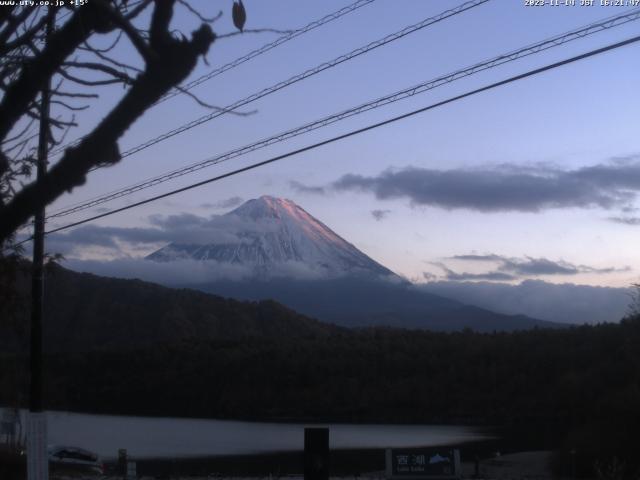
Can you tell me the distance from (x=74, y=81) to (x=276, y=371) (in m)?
69.6

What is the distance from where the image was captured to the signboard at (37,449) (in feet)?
45.5

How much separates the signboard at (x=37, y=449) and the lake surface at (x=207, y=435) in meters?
29.4

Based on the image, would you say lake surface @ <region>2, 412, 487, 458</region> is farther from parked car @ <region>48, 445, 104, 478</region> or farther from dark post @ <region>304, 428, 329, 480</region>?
→ dark post @ <region>304, 428, 329, 480</region>

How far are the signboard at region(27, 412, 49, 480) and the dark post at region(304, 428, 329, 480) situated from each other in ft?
13.2

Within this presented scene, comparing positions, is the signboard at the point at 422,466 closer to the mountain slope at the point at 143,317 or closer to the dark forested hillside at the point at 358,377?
the dark forested hillside at the point at 358,377

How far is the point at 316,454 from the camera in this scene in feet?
41.5

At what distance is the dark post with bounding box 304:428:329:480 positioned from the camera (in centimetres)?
1257

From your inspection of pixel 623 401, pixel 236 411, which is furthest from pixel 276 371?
pixel 623 401

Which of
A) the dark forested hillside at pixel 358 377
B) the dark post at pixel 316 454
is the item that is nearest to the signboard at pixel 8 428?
the dark post at pixel 316 454

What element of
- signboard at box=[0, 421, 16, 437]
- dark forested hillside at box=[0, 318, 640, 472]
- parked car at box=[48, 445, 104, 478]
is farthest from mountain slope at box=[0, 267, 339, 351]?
signboard at box=[0, 421, 16, 437]

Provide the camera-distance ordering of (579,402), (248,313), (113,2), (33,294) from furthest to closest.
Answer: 1. (248,313)
2. (579,402)
3. (33,294)
4. (113,2)

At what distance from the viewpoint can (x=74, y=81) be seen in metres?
5.22

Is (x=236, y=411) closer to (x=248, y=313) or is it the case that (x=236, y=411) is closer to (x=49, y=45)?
(x=248, y=313)

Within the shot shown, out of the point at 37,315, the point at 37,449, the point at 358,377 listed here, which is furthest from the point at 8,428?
the point at 358,377
